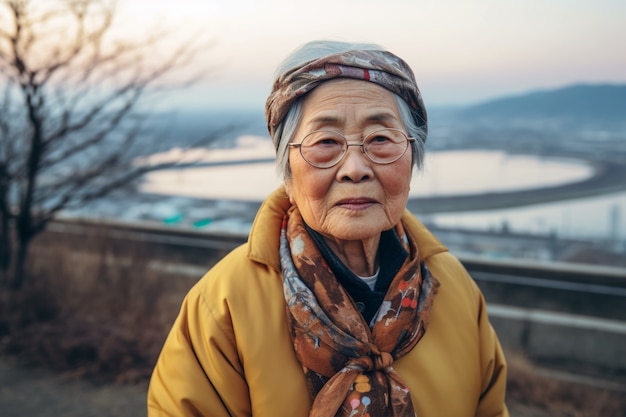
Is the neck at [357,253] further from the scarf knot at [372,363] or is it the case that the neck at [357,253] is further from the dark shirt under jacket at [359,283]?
the scarf knot at [372,363]

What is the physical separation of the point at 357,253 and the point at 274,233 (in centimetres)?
26

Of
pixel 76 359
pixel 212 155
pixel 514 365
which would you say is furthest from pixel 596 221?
pixel 76 359

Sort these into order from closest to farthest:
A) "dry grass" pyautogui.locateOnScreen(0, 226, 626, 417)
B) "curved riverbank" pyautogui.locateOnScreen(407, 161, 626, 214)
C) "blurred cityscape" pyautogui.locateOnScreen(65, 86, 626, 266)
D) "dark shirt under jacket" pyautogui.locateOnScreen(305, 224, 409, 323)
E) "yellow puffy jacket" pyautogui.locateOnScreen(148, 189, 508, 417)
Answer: "yellow puffy jacket" pyautogui.locateOnScreen(148, 189, 508, 417), "dark shirt under jacket" pyautogui.locateOnScreen(305, 224, 409, 323), "dry grass" pyautogui.locateOnScreen(0, 226, 626, 417), "blurred cityscape" pyautogui.locateOnScreen(65, 86, 626, 266), "curved riverbank" pyautogui.locateOnScreen(407, 161, 626, 214)

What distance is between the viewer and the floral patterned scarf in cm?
159

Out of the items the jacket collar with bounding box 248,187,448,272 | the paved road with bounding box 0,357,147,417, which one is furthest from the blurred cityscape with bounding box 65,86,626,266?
the jacket collar with bounding box 248,187,448,272

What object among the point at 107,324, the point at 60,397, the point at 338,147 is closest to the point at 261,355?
the point at 338,147

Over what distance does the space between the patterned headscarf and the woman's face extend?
0.02 metres

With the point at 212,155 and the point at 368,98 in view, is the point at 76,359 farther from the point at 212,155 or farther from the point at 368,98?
the point at 368,98

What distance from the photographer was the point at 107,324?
193 inches

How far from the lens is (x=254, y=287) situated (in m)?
1.68

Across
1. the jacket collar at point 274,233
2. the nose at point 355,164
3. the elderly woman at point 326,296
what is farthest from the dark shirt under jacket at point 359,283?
the nose at point 355,164

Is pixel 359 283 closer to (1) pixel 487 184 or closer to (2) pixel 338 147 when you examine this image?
(2) pixel 338 147

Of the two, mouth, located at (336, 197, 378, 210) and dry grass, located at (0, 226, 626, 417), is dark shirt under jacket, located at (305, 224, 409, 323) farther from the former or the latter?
dry grass, located at (0, 226, 626, 417)

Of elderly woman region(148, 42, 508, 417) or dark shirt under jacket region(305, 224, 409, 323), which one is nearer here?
→ elderly woman region(148, 42, 508, 417)
